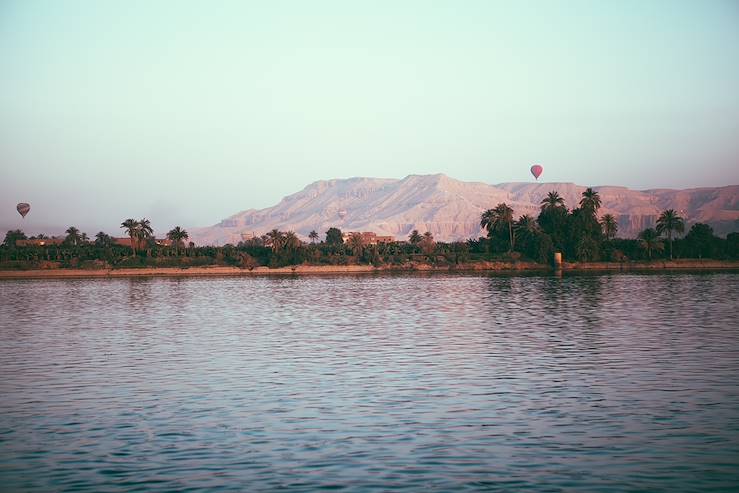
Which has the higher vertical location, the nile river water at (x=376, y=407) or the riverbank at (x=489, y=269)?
the riverbank at (x=489, y=269)

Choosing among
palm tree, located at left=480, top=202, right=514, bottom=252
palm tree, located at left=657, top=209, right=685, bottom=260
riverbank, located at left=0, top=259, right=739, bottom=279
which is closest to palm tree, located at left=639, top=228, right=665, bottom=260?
palm tree, located at left=657, top=209, right=685, bottom=260

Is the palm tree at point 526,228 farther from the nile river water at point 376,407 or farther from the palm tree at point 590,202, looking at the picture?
the nile river water at point 376,407

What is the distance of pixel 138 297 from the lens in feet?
325

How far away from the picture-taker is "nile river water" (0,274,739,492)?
18.3 metres

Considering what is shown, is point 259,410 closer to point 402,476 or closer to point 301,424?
point 301,424

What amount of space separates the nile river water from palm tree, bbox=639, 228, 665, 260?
142443 mm

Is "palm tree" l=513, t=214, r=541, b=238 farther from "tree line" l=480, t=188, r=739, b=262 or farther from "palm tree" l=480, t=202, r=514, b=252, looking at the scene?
"palm tree" l=480, t=202, r=514, b=252

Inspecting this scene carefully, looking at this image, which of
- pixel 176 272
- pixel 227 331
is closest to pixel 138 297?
pixel 227 331

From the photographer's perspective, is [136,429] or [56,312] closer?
[136,429]

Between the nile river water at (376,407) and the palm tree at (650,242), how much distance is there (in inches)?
5608

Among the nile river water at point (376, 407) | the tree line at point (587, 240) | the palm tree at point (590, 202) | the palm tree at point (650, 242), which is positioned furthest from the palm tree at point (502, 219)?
the nile river water at point (376, 407)

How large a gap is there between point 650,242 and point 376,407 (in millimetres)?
178897

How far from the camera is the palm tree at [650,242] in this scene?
18950 centimetres

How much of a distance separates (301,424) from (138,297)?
80141mm
